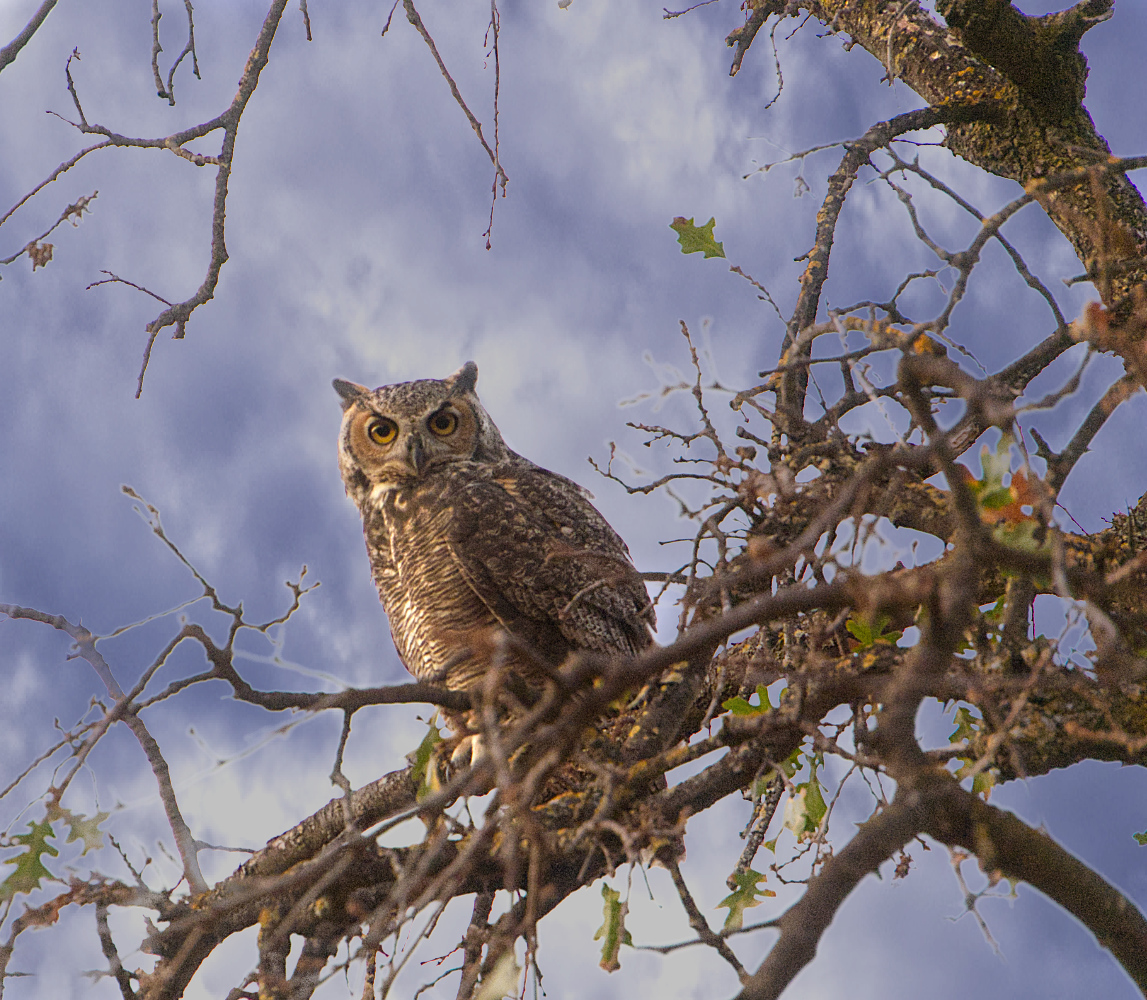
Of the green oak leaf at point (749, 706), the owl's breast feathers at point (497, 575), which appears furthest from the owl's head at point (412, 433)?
the green oak leaf at point (749, 706)

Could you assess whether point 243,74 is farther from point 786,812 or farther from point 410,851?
point 786,812

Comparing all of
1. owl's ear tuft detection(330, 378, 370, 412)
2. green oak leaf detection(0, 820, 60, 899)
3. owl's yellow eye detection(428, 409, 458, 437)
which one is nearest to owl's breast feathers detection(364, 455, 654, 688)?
owl's yellow eye detection(428, 409, 458, 437)

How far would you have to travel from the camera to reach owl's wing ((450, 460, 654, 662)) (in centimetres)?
320

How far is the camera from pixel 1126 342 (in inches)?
63.2

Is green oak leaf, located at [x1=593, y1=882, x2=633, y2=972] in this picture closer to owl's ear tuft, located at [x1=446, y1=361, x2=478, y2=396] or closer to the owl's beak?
the owl's beak

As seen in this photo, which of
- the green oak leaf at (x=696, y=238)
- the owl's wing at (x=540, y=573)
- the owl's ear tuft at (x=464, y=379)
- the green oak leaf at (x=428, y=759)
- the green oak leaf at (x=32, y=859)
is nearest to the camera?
the green oak leaf at (x=428, y=759)

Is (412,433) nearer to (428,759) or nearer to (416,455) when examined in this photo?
(416,455)

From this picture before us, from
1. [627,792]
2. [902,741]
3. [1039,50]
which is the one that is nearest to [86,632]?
[627,792]

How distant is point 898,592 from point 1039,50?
3338mm

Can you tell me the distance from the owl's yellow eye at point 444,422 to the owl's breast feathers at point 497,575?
0.88 feet

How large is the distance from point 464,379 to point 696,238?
5.01ft

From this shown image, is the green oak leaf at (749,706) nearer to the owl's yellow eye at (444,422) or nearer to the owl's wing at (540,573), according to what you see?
the owl's wing at (540,573)

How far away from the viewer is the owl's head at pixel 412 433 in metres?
3.76

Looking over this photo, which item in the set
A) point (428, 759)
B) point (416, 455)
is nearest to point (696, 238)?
point (416, 455)
